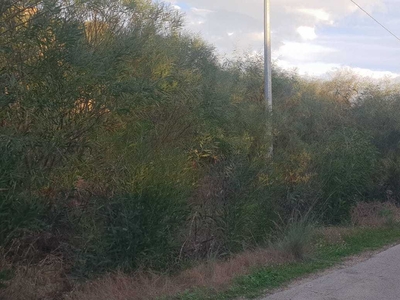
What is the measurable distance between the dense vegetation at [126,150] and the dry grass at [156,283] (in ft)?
1.41

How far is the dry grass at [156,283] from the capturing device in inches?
407

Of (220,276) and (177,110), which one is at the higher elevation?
(177,110)

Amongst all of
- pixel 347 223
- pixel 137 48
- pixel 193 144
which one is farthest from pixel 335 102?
pixel 137 48

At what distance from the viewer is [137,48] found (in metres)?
12.3

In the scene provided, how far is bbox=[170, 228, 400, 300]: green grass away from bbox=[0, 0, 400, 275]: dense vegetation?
5.39 ft

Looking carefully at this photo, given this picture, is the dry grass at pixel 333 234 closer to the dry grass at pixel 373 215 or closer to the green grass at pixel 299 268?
the green grass at pixel 299 268

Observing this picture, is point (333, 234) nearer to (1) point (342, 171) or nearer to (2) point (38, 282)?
(1) point (342, 171)

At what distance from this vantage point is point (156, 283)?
11.1 metres

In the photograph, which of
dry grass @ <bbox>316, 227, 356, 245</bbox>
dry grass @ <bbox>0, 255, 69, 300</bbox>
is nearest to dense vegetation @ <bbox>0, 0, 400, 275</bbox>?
dry grass @ <bbox>0, 255, 69, 300</bbox>

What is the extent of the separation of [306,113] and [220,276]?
1165cm

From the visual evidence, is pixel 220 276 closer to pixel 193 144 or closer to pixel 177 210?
pixel 177 210

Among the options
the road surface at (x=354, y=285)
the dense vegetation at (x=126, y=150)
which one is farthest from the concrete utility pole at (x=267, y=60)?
the road surface at (x=354, y=285)

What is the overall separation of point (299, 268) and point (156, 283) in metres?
2.94

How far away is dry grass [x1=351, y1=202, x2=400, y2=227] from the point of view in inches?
755
